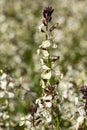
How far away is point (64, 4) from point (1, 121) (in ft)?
21.3

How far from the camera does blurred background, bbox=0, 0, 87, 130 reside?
6.77 metres

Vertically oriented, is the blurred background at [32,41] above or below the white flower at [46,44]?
above

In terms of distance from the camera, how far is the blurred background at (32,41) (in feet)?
22.2

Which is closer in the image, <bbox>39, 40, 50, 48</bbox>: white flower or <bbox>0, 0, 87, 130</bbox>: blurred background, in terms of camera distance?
<bbox>39, 40, 50, 48</bbox>: white flower

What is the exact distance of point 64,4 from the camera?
1070 centimetres

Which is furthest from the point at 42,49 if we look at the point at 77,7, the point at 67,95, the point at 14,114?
the point at 77,7

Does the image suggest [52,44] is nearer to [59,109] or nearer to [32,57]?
[59,109]

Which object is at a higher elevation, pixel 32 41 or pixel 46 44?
pixel 32 41

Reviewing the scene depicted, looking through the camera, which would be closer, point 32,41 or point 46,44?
point 46,44

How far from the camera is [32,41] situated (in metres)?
9.41

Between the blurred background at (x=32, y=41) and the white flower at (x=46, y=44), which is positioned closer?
the white flower at (x=46, y=44)

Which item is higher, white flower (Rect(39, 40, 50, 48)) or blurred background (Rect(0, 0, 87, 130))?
blurred background (Rect(0, 0, 87, 130))

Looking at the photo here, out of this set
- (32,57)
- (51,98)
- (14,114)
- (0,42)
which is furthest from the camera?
(32,57)

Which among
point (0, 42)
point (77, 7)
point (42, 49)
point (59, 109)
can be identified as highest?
point (77, 7)
